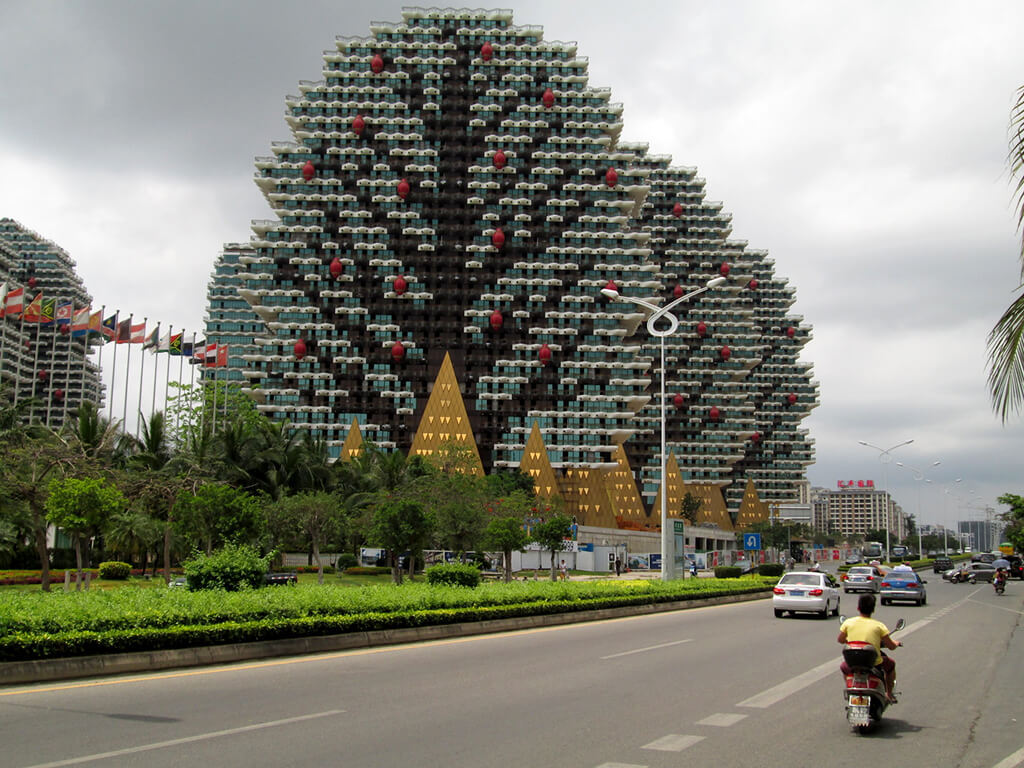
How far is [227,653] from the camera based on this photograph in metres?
15.6

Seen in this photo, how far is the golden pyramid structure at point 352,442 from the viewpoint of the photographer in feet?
353

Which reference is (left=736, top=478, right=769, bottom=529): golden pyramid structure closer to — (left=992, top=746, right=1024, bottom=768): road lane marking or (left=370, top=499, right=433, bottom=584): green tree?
(left=370, top=499, right=433, bottom=584): green tree

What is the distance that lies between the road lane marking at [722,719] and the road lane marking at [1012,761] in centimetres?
285

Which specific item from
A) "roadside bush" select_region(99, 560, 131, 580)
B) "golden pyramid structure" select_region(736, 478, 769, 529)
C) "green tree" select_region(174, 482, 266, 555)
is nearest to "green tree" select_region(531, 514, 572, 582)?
"green tree" select_region(174, 482, 266, 555)

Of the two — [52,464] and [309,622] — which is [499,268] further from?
[309,622]

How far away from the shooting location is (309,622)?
1727 cm

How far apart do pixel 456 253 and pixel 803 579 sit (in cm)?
9023

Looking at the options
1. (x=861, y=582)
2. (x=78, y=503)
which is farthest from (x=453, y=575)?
(x=861, y=582)

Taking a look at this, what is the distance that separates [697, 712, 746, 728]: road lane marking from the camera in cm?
1077

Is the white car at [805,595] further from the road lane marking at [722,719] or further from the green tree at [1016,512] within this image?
the green tree at [1016,512]

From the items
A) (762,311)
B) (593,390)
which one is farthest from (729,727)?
(762,311)

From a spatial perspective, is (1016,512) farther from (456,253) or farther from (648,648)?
(648,648)

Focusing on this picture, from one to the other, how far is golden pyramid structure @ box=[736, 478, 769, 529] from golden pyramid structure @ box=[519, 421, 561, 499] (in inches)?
2468

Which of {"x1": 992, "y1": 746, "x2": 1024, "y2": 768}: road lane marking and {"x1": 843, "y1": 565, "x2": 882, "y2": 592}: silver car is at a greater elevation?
{"x1": 992, "y1": 746, "x2": 1024, "y2": 768}: road lane marking
